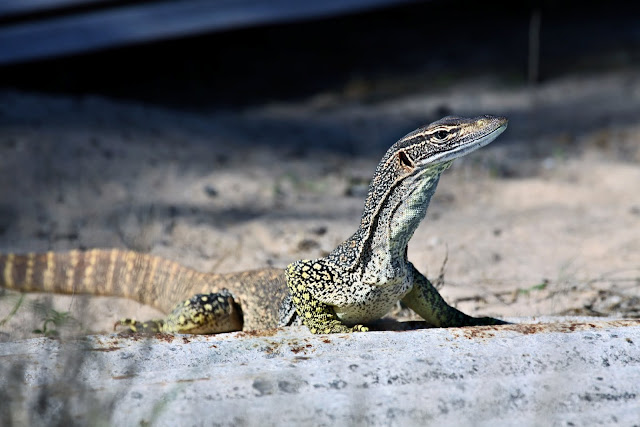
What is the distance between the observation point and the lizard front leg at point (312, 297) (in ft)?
13.3

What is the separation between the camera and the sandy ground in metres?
5.38

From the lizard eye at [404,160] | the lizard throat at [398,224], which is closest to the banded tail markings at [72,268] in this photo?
the lizard throat at [398,224]

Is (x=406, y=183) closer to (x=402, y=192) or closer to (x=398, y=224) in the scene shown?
(x=402, y=192)

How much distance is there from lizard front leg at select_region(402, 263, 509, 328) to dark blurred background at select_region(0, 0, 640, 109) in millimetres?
6541

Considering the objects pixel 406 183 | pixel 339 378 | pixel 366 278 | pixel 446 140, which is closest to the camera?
pixel 339 378

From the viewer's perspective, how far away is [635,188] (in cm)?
718

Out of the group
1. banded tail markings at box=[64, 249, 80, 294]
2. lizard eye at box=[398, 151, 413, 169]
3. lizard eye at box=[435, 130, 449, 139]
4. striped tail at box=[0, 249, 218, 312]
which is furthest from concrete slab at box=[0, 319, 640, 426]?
banded tail markings at box=[64, 249, 80, 294]

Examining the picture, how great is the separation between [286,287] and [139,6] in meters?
7.36

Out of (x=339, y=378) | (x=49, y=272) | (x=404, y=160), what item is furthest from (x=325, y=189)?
(x=339, y=378)

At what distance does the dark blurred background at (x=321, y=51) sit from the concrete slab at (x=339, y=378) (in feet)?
23.5

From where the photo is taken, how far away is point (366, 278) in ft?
13.2

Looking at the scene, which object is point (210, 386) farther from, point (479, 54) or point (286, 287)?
point (479, 54)

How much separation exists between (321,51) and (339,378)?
941 centimetres

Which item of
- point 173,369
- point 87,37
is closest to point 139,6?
point 87,37
